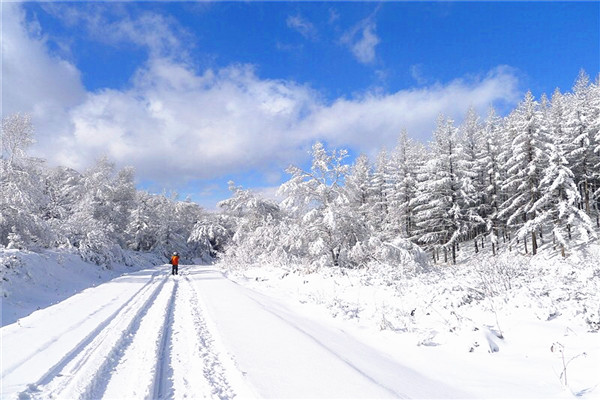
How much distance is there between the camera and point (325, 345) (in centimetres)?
567

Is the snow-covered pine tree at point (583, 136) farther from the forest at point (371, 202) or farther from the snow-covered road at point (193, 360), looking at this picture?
the snow-covered road at point (193, 360)

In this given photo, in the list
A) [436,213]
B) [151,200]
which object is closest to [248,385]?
[436,213]

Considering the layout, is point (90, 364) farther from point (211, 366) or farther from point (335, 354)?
point (335, 354)

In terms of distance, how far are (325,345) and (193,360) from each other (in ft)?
7.32

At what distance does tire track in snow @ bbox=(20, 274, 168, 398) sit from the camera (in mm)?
3768

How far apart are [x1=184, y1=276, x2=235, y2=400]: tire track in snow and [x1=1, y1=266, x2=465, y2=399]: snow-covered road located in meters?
0.01

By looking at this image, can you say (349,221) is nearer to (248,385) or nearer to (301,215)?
(301,215)

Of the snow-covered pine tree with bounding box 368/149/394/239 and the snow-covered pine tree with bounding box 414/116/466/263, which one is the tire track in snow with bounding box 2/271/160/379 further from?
the snow-covered pine tree with bounding box 368/149/394/239

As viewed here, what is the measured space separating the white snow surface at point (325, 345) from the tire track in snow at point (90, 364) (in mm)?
23

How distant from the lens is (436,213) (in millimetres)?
30438

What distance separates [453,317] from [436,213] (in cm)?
2544

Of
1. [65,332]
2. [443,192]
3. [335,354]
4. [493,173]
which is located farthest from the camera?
[493,173]

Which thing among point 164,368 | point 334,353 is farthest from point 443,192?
point 164,368

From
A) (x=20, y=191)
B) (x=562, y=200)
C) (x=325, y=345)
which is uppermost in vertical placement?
(x=562, y=200)
